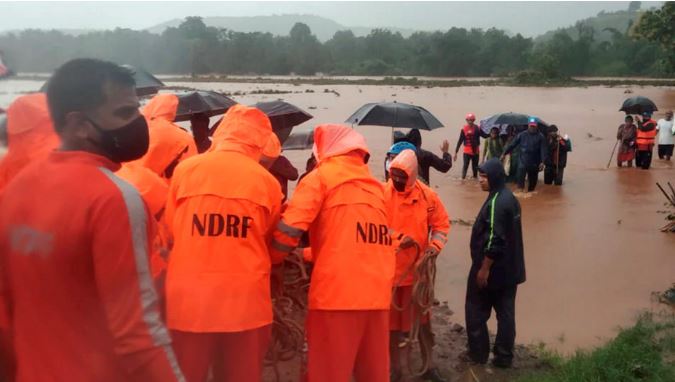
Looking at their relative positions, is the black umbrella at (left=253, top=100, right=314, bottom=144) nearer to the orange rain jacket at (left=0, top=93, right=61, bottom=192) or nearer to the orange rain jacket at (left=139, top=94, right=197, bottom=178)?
the orange rain jacket at (left=139, top=94, right=197, bottom=178)

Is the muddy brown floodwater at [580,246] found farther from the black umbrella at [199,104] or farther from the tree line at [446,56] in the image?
the tree line at [446,56]

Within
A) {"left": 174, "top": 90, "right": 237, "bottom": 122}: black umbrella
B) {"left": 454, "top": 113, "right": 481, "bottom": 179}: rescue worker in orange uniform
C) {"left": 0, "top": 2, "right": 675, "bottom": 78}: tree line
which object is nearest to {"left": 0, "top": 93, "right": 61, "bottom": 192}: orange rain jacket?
{"left": 174, "top": 90, "right": 237, "bottom": 122}: black umbrella

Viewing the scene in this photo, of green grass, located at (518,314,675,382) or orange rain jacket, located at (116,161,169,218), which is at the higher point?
orange rain jacket, located at (116,161,169,218)

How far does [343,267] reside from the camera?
316 cm

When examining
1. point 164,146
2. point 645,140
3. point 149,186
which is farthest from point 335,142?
point 645,140

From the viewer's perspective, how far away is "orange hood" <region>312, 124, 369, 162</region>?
339 cm

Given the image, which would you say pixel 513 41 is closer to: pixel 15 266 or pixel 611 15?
pixel 15 266

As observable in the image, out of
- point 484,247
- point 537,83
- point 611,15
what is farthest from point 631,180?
point 611,15

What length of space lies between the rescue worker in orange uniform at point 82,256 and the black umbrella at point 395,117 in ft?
19.2

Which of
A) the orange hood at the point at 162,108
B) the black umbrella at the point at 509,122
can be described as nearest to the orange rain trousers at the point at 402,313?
the orange hood at the point at 162,108

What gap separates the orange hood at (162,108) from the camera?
4348 millimetres

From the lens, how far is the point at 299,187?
325 cm

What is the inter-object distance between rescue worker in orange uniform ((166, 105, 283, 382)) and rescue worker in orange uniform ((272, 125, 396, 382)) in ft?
0.89

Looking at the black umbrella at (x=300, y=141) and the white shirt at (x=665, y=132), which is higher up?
the black umbrella at (x=300, y=141)
